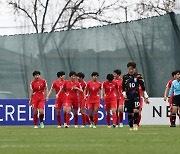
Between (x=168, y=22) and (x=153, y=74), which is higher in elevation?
(x=168, y=22)

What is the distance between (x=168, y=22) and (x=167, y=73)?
188 cm

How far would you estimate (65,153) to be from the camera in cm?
1236

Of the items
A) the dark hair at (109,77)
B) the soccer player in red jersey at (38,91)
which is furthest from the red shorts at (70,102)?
the dark hair at (109,77)

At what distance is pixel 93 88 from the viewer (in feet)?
94.7

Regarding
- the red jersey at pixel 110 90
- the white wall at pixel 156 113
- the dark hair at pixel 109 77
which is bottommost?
the white wall at pixel 156 113

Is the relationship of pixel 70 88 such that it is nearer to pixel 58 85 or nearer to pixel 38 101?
pixel 58 85

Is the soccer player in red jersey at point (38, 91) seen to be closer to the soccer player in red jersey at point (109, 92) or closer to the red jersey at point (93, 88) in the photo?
the red jersey at point (93, 88)

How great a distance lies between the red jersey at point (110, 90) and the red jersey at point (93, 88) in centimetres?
27

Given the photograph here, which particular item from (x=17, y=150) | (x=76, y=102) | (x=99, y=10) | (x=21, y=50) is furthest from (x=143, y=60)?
(x=99, y=10)

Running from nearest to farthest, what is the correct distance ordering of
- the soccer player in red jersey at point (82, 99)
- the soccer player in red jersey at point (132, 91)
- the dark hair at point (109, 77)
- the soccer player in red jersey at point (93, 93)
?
the soccer player in red jersey at point (132, 91)
the dark hair at point (109, 77)
the soccer player in red jersey at point (93, 93)
the soccer player in red jersey at point (82, 99)

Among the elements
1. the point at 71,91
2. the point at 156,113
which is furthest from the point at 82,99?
the point at 156,113

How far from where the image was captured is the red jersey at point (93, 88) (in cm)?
2884

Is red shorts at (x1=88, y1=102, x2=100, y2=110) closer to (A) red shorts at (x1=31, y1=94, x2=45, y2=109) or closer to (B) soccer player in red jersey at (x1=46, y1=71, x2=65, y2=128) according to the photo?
(B) soccer player in red jersey at (x1=46, y1=71, x2=65, y2=128)

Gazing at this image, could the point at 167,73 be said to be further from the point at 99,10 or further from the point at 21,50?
the point at 99,10
